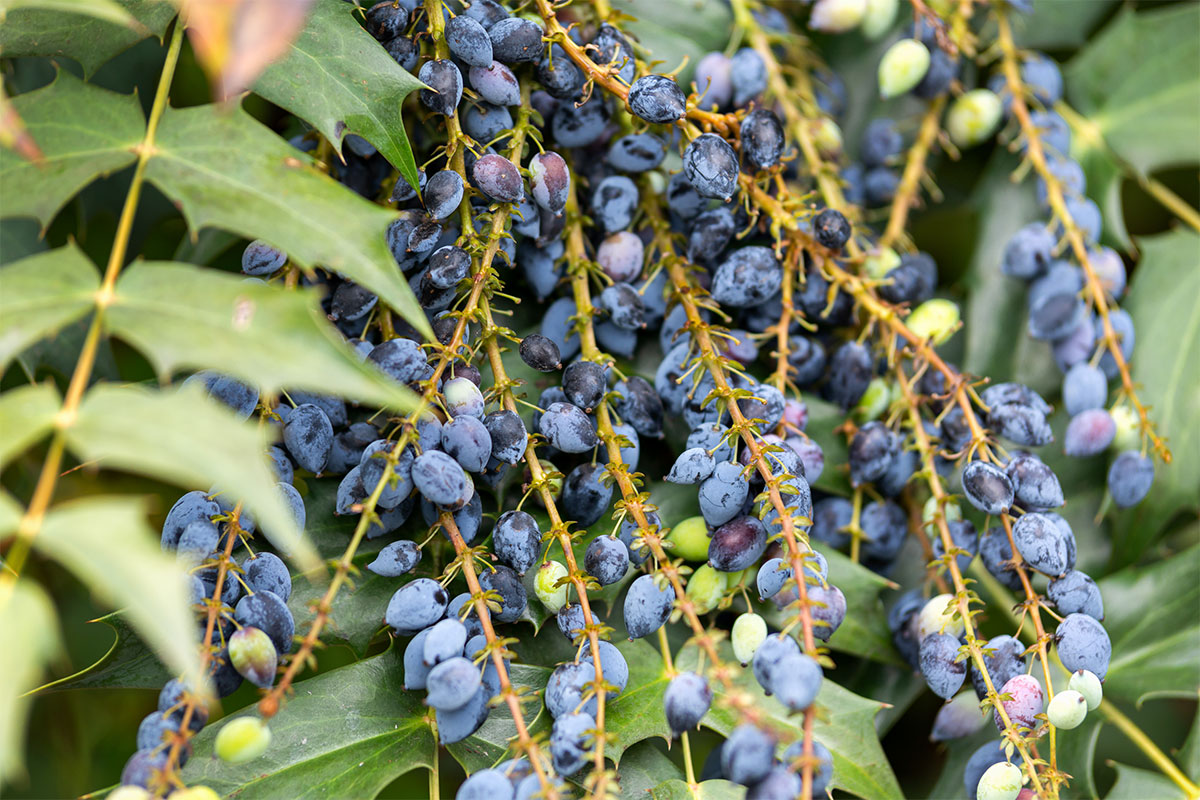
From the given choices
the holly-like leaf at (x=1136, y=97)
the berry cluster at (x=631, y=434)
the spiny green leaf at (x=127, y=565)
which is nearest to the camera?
the spiny green leaf at (x=127, y=565)

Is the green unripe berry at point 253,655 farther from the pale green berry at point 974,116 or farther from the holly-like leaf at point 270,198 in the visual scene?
the pale green berry at point 974,116

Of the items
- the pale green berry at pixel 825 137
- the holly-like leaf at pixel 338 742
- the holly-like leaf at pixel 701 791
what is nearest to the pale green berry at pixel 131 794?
the holly-like leaf at pixel 338 742

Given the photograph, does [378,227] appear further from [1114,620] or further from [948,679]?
[1114,620]

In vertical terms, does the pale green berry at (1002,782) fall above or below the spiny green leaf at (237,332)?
below

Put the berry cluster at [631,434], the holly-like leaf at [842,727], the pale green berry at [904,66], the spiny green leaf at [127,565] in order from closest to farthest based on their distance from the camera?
the spiny green leaf at [127,565], the berry cluster at [631,434], the holly-like leaf at [842,727], the pale green berry at [904,66]

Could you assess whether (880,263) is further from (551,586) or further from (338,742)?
(338,742)

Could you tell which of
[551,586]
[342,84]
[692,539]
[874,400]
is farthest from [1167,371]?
[342,84]

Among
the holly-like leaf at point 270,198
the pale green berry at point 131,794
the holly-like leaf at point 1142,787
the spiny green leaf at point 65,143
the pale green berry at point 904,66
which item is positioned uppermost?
the pale green berry at point 904,66
